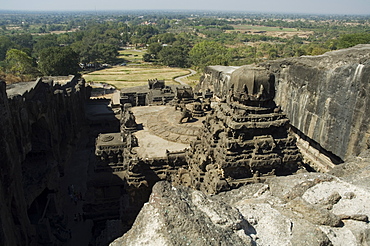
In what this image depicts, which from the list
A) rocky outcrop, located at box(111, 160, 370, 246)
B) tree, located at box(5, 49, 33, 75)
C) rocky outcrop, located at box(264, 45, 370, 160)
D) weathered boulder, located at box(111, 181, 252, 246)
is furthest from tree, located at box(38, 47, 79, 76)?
weathered boulder, located at box(111, 181, 252, 246)

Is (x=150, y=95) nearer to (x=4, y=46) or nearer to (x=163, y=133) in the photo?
(x=163, y=133)

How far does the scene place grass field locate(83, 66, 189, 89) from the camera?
2655 inches

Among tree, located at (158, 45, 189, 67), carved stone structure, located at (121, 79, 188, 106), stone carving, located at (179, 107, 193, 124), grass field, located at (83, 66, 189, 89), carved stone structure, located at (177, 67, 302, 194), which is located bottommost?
grass field, located at (83, 66, 189, 89)

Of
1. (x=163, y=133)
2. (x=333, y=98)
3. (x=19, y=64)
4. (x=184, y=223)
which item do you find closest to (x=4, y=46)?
(x=19, y=64)

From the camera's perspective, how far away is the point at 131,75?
3002 inches

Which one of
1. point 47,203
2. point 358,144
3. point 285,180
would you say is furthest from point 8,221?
point 358,144

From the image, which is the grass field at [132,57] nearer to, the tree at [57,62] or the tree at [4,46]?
the tree at [4,46]

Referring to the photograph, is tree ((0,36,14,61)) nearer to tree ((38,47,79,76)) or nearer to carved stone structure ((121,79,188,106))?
tree ((38,47,79,76))

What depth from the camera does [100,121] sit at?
31.0 m

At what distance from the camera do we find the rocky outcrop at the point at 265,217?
579 centimetres

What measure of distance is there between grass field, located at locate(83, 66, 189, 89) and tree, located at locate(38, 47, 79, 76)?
10404 mm

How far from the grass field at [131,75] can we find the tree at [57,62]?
34.1 ft

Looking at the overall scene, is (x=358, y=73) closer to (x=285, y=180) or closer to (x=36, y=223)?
(x=285, y=180)

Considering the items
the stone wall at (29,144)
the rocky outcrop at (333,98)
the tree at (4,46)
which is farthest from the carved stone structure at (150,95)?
the tree at (4,46)
